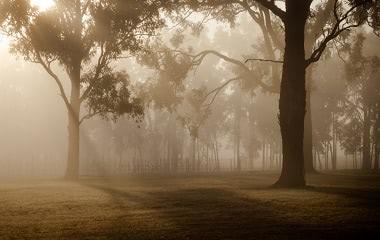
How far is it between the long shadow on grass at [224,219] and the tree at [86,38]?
47.7 feet

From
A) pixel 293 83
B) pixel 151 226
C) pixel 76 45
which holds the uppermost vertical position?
pixel 76 45

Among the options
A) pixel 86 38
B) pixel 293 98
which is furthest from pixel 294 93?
pixel 86 38

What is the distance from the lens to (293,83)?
64.7ft

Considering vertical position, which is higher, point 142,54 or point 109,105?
point 142,54

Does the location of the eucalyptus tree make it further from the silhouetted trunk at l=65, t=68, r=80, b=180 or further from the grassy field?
the silhouetted trunk at l=65, t=68, r=80, b=180

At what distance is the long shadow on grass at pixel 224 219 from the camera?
9.74 meters

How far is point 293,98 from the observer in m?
19.8

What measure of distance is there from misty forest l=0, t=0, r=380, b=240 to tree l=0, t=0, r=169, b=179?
74mm

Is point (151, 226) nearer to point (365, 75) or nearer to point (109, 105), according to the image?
point (109, 105)

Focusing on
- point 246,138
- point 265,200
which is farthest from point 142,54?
point 246,138

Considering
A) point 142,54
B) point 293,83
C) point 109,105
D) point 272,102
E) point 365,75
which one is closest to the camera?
point 293,83

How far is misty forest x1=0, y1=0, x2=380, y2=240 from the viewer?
11.5 metres

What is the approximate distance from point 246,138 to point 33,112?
2891 centimetres

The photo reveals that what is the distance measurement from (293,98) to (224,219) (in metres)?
9.39
